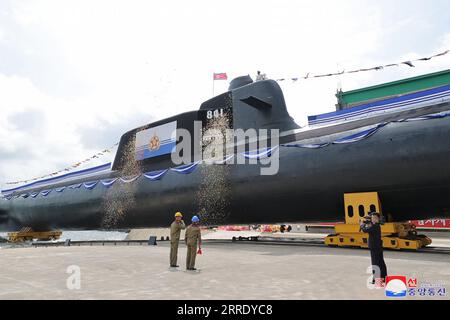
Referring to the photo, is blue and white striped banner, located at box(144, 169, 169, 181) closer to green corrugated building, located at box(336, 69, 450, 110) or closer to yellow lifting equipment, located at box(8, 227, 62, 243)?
yellow lifting equipment, located at box(8, 227, 62, 243)

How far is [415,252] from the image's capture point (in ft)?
40.3

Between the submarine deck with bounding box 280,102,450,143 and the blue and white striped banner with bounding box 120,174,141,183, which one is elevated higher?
the submarine deck with bounding box 280,102,450,143

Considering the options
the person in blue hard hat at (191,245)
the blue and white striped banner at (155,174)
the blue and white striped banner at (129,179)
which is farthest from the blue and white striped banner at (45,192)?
the person in blue hard hat at (191,245)

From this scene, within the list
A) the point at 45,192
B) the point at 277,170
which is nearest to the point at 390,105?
the point at 277,170

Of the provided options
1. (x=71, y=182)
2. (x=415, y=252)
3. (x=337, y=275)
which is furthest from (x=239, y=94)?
(x=71, y=182)

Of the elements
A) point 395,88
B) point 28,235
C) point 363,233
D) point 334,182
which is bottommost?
point 28,235

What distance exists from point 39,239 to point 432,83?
107ft

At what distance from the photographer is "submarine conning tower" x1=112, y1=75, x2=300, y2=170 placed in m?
19.0

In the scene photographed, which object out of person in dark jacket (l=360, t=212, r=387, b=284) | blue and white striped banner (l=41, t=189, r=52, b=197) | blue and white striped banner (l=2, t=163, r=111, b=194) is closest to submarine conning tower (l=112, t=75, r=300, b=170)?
blue and white striped banner (l=2, t=163, r=111, b=194)

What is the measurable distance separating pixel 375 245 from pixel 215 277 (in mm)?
3240

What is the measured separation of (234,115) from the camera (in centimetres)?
2005

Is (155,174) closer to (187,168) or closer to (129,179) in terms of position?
(129,179)

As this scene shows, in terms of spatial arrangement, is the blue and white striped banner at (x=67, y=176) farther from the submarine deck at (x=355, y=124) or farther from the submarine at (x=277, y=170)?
the submarine deck at (x=355, y=124)

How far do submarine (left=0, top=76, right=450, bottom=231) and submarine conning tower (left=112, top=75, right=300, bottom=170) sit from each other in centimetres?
6
